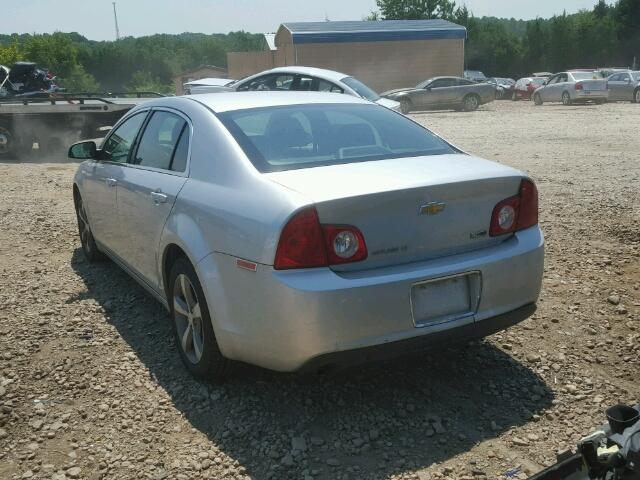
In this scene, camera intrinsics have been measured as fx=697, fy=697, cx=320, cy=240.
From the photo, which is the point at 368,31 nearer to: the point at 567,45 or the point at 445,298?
the point at 567,45

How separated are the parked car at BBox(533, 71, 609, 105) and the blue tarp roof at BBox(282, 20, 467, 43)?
1003cm

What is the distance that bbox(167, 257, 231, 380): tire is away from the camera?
12.0 ft

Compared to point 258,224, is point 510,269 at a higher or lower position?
lower

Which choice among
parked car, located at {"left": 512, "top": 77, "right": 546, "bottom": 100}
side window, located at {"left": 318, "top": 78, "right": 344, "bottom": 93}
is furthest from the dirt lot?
parked car, located at {"left": 512, "top": 77, "right": 546, "bottom": 100}

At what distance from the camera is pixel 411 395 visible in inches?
145

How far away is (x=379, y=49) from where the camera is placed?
39.4m

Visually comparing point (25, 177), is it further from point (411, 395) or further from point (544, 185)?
point (411, 395)

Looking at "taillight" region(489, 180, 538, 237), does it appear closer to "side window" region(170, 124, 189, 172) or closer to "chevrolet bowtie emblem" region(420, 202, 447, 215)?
"chevrolet bowtie emblem" region(420, 202, 447, 215)

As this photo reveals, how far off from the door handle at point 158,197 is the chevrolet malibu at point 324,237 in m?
0.02

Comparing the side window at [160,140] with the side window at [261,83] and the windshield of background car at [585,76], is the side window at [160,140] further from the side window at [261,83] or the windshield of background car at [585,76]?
the windshield of background car at [585,76]

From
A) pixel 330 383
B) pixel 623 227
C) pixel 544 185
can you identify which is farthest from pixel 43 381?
pixel 544 185

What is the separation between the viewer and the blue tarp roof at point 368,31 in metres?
38.1

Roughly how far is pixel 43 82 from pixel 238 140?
614 inches

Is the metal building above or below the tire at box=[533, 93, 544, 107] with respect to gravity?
above
